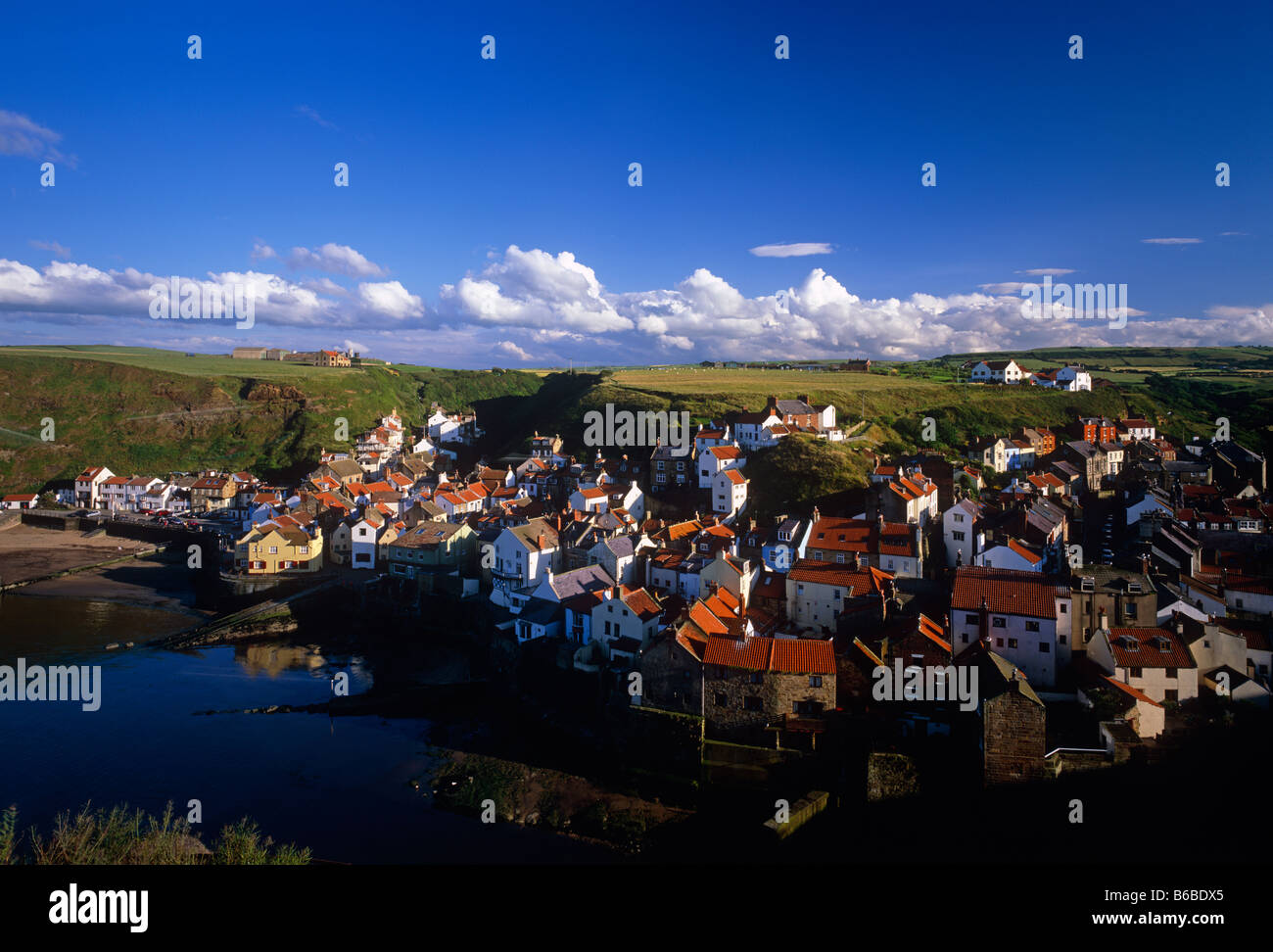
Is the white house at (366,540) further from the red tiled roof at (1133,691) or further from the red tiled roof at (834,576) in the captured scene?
the red tiled roof at (1133,691)

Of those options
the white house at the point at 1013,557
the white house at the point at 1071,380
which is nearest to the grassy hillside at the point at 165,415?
the white house at the point at 1013,557

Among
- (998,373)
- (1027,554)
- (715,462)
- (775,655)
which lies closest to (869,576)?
(1027,554)

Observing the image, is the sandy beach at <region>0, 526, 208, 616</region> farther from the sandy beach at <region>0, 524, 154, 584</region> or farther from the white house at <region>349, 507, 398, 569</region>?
the white house at <region>349, 507, 398, 569</region>

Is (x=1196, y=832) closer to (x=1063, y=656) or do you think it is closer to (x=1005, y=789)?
(x=1005, y=789)

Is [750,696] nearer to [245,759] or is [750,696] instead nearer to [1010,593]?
[1010,593]

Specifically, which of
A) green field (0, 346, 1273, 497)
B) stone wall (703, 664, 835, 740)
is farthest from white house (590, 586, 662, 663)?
green field (0, 346, 1273, 497)
